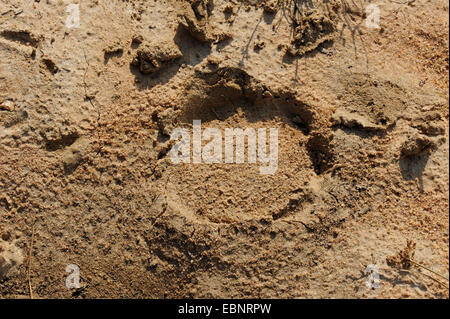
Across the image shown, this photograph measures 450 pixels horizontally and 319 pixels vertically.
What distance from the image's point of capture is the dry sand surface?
224 centimetres

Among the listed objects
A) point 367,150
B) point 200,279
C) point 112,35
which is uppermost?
point 112,35

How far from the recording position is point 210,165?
233 cm

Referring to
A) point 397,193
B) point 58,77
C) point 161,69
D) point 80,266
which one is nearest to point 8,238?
point 80,266

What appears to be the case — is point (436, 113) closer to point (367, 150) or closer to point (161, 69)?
point (367, 150)

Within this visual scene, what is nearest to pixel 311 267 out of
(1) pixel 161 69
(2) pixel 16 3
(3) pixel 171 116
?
(3) pixel 171 116

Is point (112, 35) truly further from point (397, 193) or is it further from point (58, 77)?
point (397, 193)

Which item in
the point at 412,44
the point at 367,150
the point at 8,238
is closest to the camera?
the point at 8,238

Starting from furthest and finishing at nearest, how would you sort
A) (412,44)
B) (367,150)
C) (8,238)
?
(412,44) → (367,150) → (8,238)

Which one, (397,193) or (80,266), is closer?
(80,266)

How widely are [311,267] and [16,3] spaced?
2.27 meters

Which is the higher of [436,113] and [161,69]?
[161,69]

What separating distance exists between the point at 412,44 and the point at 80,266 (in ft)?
8.01

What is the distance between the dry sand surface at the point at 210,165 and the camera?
224 cm

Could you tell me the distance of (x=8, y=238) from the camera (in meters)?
2.24
